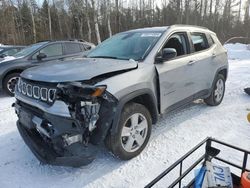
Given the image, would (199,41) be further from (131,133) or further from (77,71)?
(77,71)

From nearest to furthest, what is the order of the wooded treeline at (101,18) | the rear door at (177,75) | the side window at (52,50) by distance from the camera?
1. the rear door at (177,75)
2. the side window at (52,50)
3. the wooded treeline at (101,18)

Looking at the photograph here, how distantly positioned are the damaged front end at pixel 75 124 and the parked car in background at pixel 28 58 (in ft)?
14.2

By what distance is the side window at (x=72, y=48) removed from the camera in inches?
324

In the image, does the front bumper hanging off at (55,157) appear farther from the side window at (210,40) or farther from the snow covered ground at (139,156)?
the side window at (210,40)

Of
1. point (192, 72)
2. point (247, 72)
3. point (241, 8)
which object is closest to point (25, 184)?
point (192, 72)

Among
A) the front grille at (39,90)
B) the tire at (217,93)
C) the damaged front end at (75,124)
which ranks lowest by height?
the tire at (217,93)

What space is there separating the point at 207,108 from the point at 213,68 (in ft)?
2.83

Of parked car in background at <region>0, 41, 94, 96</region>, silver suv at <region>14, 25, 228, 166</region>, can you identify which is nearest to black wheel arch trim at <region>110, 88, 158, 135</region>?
silver suv at <region>14, 25, 228, 166</region>

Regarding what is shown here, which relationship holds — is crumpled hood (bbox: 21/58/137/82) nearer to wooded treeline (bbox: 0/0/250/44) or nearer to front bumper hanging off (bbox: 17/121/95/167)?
front bumper hanging off (bbox: 17/121/95/167)

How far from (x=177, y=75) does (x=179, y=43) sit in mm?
647

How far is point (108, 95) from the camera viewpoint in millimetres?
2826

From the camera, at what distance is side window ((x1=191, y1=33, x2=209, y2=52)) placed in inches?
181

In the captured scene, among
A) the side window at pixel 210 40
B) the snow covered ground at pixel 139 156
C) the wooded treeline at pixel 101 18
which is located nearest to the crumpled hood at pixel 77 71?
the snow covered ground at pixel 139 156

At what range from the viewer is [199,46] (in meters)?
4.78
